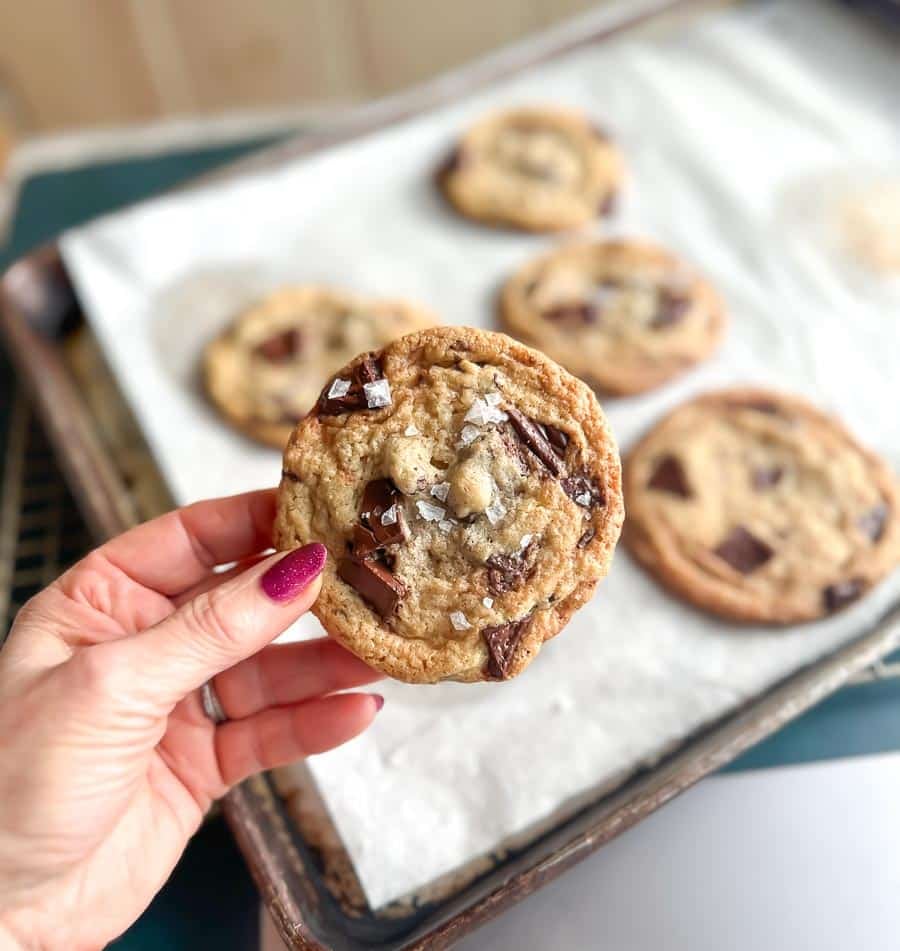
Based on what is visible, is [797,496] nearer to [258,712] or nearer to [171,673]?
[258,712]

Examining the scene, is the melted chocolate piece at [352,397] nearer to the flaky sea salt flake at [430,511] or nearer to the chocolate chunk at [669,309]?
the flaky sea salt flake at [430,511]

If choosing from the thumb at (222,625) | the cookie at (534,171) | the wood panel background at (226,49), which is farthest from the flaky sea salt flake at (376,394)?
the wood panel background at (226,49)

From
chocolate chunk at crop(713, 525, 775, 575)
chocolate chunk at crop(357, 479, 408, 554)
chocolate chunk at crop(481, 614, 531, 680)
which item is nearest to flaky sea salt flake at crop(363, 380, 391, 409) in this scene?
chocolate chunk at crop(357, 479, 408, 554)

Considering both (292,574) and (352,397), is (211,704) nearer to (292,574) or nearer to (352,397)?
(292,574)

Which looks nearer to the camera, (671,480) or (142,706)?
(142,706)

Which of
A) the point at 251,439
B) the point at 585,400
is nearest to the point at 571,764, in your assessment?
the point at 585,400

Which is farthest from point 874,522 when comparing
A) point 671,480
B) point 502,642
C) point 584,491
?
point 502,642
